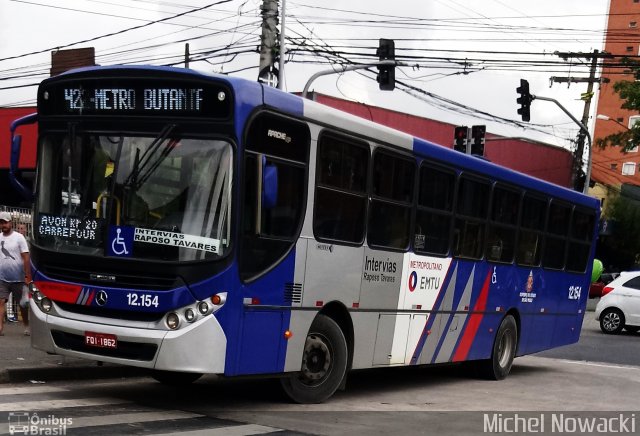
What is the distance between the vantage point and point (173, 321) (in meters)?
8.41

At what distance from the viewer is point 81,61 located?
29.7 meters

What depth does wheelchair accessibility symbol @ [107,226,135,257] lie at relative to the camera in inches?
338

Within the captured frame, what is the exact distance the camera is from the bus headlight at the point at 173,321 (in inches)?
331

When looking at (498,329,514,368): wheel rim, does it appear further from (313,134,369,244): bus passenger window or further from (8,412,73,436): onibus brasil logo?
(8,412,73,436): onibus brasil logo

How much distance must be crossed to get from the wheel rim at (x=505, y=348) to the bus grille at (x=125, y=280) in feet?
24.7

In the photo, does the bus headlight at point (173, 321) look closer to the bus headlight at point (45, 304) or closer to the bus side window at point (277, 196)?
the bus side window at point (277, 196)

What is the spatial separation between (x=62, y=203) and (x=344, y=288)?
123 inches

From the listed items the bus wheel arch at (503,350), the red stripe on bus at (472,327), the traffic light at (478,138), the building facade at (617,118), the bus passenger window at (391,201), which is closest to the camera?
the bus passenger window at (391,201)

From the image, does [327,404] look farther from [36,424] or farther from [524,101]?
[524,101]

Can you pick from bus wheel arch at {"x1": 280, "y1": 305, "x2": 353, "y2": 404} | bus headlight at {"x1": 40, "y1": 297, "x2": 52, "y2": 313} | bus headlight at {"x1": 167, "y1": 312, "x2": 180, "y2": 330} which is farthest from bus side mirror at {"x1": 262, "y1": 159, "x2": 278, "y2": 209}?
bus headlight at {"x1": 40, "y1": 297, "x2": 52, "y2": 313}

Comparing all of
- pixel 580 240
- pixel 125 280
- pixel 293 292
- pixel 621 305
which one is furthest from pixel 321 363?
pixel 621 305

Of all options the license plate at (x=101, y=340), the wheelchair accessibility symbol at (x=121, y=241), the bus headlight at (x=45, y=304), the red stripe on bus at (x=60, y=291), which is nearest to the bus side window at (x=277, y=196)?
the wheelchair accessibility symbol at (x=121, y=241)

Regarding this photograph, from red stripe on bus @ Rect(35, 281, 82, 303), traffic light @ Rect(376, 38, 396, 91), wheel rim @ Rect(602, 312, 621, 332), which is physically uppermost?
traffic light @ Rect(376, 38, 396, 91)

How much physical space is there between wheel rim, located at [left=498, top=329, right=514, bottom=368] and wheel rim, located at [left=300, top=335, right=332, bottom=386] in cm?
529
